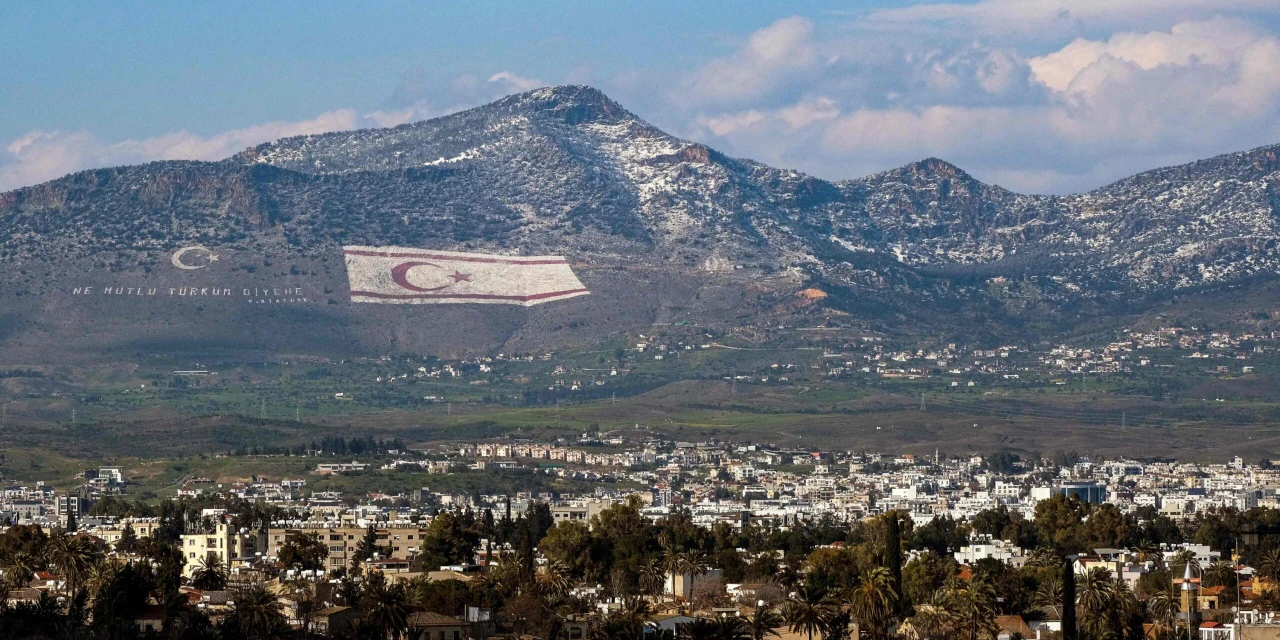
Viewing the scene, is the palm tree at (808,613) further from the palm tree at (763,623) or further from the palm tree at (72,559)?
the palm tree at (72,559)

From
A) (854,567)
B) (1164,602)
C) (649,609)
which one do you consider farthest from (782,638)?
A: (854,567)

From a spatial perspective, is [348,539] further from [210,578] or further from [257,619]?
[257,619]

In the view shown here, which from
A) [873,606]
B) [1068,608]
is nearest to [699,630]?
[873,606]

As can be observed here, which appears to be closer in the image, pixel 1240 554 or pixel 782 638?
pixel 782 638

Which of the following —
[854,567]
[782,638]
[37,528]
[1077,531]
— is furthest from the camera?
[1077,531]

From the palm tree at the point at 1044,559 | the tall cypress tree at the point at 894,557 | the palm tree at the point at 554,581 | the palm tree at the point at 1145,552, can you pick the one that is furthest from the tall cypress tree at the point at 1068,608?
the palm tree at the point at 1145,552

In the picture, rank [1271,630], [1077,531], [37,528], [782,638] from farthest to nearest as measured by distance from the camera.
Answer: [1077,531]
[37,528]
[782,638]
[1271,630]

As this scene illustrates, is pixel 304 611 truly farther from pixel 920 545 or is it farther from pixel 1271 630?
pixel 920 545
